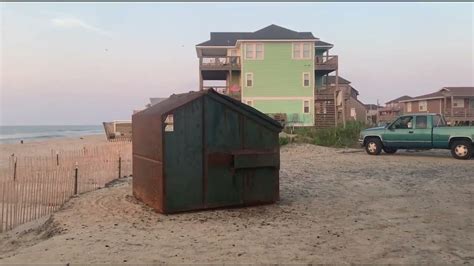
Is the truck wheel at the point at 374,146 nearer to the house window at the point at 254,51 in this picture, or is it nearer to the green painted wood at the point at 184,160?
the green painted wood at the point at 184,160

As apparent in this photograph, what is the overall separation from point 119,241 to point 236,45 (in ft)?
120

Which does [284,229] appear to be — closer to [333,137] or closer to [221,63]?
[333,137]

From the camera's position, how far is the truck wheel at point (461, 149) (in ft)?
57.6

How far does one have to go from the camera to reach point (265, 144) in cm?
938

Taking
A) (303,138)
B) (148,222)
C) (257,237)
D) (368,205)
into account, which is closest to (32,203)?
(148,222)

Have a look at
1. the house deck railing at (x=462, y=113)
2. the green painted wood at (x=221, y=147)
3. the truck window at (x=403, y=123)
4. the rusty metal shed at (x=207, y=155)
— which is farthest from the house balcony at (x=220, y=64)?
the green painted wood at (x=221, y=147)

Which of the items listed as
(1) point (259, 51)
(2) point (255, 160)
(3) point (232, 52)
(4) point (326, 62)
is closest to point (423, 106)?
(4) point (326, 62)

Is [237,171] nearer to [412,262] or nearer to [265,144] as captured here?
[265,144]

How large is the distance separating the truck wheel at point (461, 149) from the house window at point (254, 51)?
24.1 metres

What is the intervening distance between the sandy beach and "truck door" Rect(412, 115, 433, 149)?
629 cm

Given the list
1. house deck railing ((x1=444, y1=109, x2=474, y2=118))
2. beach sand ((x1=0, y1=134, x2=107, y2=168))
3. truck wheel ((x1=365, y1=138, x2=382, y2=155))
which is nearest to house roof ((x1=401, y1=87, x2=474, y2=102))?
house deck railing ((x1=444, y1=109, x2=474, y2=118))

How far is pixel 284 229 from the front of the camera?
7.18 metres

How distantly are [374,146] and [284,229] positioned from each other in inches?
562

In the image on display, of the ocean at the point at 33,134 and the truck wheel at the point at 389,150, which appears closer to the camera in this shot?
the truck wheel at the point at 389,150
